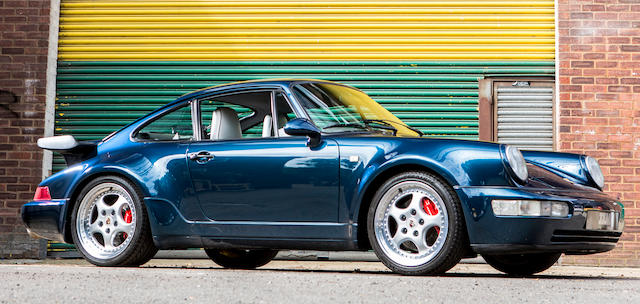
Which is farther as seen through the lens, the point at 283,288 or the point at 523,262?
the point at 523,262

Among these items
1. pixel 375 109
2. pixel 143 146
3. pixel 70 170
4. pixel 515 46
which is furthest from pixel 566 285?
pixel 515 46

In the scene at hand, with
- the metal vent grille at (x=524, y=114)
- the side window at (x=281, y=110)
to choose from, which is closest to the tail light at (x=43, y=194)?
the side window at (x=281, y=110)

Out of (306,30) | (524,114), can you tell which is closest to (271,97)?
(306,30)

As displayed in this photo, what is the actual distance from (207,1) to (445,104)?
3.17 metres

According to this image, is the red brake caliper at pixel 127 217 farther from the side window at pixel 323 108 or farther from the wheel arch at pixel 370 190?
the wheel arch at pixel 370 190

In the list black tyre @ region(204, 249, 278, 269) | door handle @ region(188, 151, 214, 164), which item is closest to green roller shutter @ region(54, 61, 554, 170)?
black tyre @ region(204, 249, 278, 269)

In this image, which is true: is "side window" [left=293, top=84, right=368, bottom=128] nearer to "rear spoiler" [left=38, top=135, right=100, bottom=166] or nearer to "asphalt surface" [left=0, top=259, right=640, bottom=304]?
"asphalt surface" [left=0, top=259, right=640, bottom=304]

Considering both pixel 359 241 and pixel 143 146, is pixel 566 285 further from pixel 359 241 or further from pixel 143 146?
pixel 143 146

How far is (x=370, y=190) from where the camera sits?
5266 mm

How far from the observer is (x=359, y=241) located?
529 cm

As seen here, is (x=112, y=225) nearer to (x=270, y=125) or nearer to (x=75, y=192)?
(x=75, y=192)

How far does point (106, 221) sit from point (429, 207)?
242 centimetres

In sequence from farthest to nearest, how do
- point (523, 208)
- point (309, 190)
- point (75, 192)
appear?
point (75, 192), point (309, 190), point (523, 208)

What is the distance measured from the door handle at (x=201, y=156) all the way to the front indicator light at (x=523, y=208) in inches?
78.8
